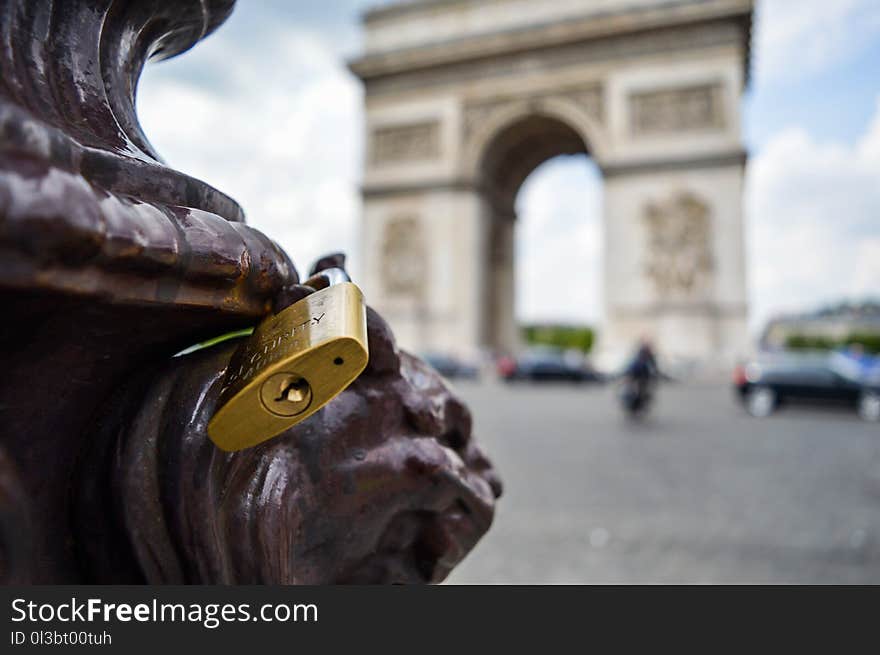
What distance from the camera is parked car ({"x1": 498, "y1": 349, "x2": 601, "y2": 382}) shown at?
14.0 m

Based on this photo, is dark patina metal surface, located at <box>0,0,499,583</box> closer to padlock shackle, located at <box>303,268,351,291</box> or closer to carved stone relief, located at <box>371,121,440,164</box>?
padlock shackle, located at <box>303,268,351,291</box>

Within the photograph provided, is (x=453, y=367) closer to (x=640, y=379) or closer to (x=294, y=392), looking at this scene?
(x=640, y=379)

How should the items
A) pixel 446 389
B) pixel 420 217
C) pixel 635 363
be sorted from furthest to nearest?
pixel 420 217 < pixel 635 363 < pixel 446 389

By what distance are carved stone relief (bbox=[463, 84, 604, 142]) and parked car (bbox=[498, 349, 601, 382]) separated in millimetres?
5124

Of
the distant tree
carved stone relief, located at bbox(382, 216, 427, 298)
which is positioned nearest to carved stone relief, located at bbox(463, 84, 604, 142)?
carved stone relief, located at bbox(382, 216, 427, 298)

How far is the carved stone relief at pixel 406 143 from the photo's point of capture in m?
16.0

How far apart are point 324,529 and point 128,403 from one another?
0.66ft

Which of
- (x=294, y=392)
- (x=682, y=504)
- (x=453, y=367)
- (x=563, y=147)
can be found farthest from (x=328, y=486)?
(x=563, y=147)

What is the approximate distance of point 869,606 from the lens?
53 cm

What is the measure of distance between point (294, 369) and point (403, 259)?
15.5m

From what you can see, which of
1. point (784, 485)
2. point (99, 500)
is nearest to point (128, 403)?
point (99, 500)

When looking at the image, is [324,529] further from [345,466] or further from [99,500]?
[99,500]

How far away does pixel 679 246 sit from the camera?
44.4 feet

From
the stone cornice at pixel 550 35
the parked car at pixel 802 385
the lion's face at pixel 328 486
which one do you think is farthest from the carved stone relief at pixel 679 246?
the lion's face at pixel 328 486
